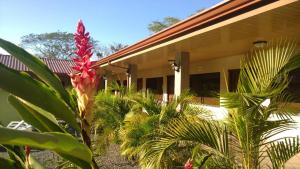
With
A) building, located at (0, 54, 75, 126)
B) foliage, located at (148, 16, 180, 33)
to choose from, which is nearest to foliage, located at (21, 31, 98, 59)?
foliage, located at (148, 16, 180, 33)

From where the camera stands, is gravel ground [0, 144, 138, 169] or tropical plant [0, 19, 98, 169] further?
gravel ground [0, 144, 138, 169]

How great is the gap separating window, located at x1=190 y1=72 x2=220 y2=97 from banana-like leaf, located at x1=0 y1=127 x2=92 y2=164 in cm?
1221

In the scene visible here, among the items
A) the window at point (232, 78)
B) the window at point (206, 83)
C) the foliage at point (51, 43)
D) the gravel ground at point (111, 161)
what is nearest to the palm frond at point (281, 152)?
the gravel ground at point (111, 161)

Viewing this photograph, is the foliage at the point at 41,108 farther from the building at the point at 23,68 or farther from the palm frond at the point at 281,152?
the building at the point at 23,68

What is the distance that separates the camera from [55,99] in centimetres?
109

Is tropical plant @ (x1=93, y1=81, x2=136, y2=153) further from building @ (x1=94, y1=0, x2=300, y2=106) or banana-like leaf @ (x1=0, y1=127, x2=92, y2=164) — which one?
banana-like leaf @ (x1=0, y1=127, x2=92, y2=164)

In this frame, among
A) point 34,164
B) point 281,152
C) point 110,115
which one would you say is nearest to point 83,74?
point 34,164

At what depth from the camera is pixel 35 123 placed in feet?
4.17

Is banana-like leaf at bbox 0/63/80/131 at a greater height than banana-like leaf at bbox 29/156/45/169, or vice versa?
banana-like leaf at bbox 0/63/80/131

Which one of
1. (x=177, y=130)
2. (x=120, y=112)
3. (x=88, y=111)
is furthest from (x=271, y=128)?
(x=120, y=112)

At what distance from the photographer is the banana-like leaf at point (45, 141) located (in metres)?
0.76

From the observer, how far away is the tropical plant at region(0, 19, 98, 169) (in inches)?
37.0

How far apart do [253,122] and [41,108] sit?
256 centimetres

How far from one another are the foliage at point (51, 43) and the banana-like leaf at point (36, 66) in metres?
60.5
